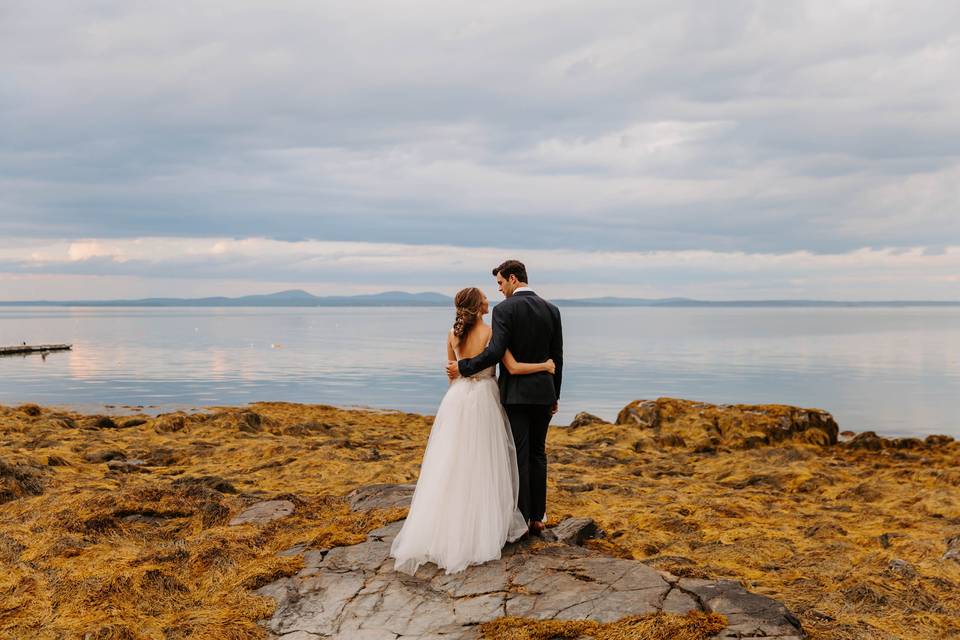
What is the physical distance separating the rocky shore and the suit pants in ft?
1.49

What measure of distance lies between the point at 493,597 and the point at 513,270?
317 cm

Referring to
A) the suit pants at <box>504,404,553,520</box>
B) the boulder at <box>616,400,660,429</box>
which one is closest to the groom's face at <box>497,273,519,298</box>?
the suit pants at <box>504,404,553,520</box>

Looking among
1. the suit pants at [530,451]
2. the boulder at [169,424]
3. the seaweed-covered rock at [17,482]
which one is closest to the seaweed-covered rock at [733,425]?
the suit pants at [530,451]

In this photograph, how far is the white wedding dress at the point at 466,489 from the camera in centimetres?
728

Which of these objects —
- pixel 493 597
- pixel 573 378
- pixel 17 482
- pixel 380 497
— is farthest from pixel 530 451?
pixel 573 378

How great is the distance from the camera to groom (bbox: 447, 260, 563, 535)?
7.57 metres

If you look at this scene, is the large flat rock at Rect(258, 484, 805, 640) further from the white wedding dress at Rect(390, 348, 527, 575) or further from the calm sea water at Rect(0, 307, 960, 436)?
the calm sea water at Rect(0, 307, 960, 436)

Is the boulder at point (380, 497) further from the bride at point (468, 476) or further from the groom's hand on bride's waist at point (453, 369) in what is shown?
the groom's hand on bride's waist at point (453, 369)

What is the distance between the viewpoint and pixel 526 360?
7.72 meters

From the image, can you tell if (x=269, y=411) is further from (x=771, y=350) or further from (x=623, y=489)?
(x=771, y=350)

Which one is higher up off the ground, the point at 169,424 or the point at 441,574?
the point at 441,574

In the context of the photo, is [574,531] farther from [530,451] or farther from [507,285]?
[507,285]

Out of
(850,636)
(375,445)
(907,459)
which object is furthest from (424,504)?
(907,459)

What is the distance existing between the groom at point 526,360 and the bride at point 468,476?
0.36ft
